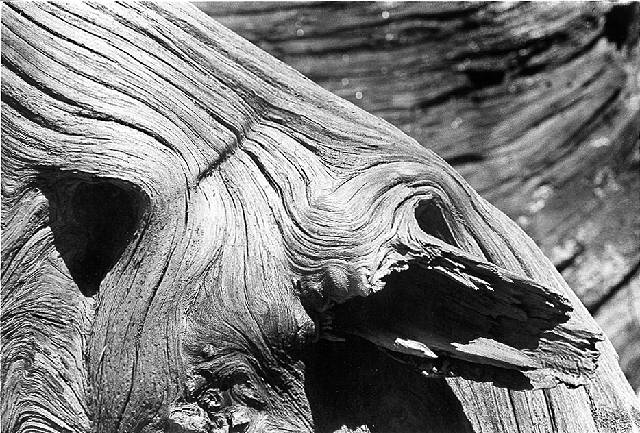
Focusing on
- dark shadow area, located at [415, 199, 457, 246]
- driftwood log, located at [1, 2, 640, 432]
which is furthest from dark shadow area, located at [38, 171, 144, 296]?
Result: dark shadow area, located at [415, 199, 457, 246]

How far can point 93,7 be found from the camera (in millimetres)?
1701

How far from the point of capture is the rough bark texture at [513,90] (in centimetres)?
317

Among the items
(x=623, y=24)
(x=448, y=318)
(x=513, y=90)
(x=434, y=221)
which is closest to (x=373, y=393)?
(x=448, y=318)

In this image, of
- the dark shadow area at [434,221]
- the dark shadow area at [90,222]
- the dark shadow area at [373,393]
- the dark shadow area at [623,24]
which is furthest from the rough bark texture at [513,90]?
the dark shadow area at [90,222]

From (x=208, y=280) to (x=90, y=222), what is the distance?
300 millimetres

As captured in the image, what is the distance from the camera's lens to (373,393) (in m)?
1.73

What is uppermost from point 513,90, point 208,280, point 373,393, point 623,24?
point 623,24

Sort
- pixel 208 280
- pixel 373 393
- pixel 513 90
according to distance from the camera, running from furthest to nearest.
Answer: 1. pixel 513 90
2. pixel 373 393
3. pixel 208 280

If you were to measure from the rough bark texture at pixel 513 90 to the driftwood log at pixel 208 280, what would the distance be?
1.50 metres

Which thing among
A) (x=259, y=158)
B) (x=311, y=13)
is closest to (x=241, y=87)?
(x=259, y=158)

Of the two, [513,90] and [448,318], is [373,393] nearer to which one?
[448,318]

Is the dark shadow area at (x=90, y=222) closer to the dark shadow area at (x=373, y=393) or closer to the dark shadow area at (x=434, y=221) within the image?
the dark shadow area at (x=373, y=393)

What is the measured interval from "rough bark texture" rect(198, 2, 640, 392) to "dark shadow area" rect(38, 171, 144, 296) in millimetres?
1680

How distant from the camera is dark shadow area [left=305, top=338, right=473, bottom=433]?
1700 mm
